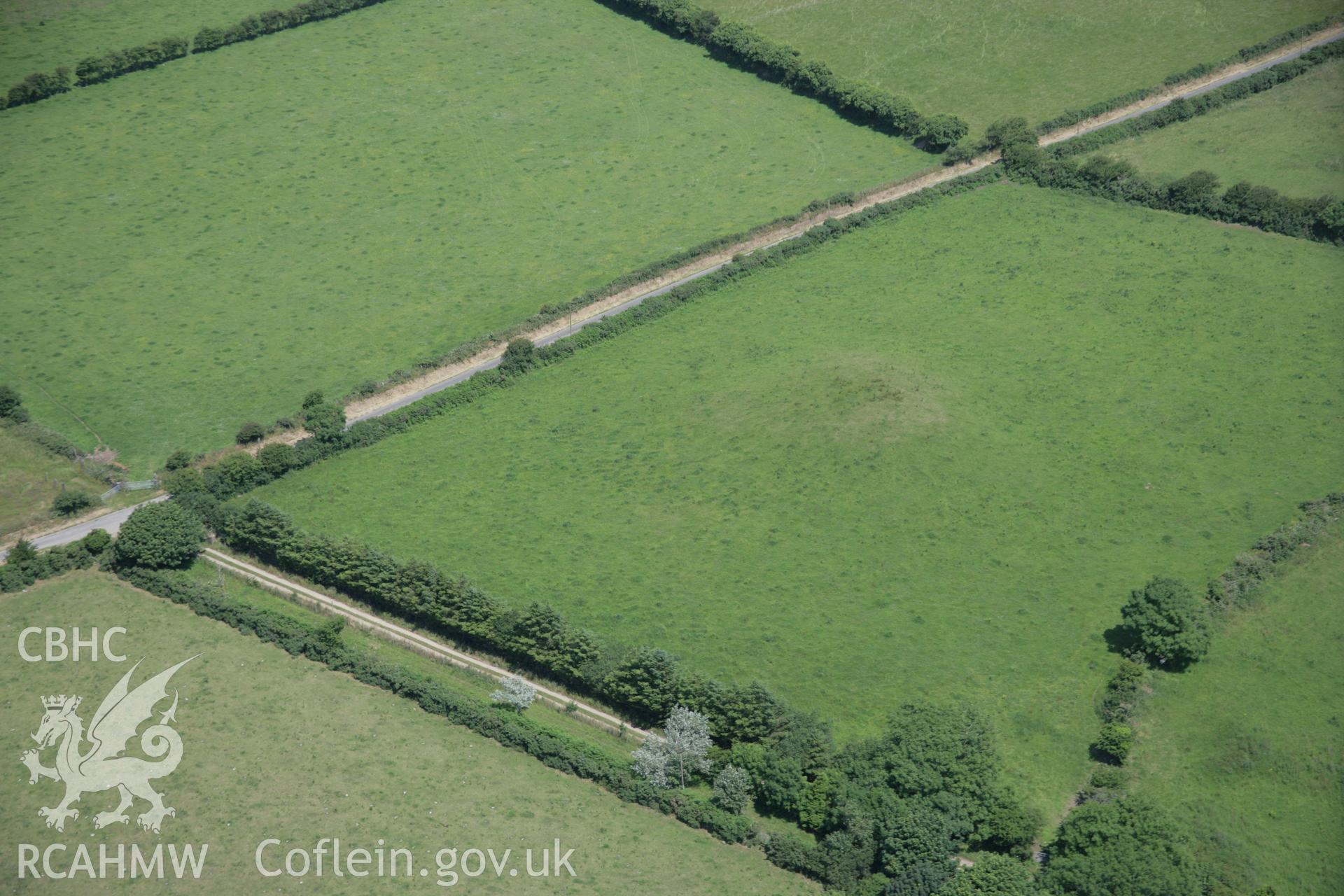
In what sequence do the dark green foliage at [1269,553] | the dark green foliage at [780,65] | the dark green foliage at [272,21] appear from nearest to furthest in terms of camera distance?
the dark green foliage at [1269,553] < the dark green foliage at [780,65] < the dark green foliage at [272,21]

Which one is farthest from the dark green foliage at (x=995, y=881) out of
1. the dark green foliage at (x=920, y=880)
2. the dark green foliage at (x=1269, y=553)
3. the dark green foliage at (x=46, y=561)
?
the dark green foliage at (x=46, y=561)

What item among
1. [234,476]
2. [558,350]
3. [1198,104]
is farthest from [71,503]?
[1198,104]

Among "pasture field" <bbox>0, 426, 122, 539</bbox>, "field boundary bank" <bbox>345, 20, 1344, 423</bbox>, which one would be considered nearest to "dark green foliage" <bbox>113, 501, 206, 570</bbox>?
"pasture field" <bbox>0, 426, 122, 539</bbox>

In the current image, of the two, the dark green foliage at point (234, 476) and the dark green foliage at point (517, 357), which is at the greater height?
the dark green foliage at point (517, 357)

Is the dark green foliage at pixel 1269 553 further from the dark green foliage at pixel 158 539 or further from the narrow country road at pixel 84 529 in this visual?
the narrow country road at pixel 84 529

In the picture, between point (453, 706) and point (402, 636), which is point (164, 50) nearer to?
point (402, 636)
